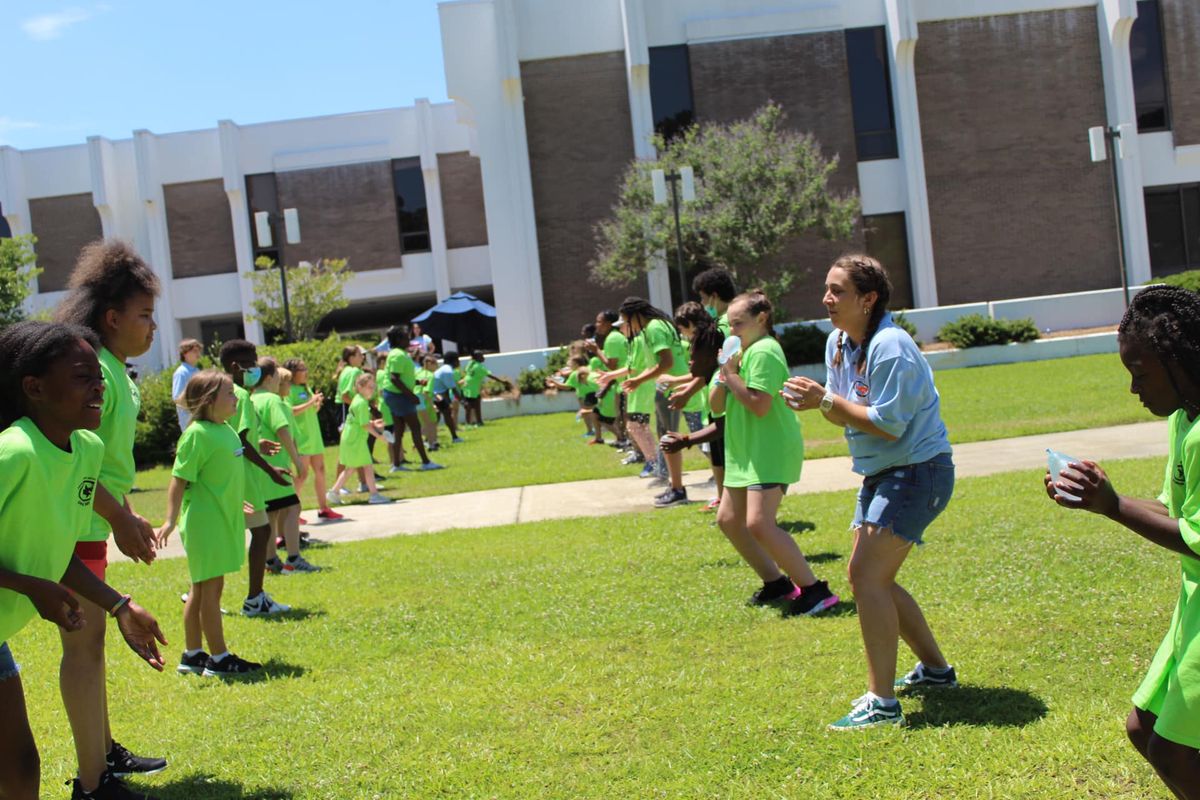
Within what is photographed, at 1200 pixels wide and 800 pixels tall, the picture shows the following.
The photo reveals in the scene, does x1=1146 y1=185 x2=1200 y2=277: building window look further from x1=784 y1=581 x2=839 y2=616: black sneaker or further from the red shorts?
the red shorts

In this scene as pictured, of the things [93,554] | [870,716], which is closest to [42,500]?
[93,554]

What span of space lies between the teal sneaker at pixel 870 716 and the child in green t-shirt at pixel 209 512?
3.33m

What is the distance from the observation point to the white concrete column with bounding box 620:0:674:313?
1284 inches

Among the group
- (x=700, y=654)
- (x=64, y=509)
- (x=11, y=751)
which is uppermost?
(x=64, y=509)

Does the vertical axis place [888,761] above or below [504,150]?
below

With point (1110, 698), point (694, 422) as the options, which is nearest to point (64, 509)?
point (1110, 698)

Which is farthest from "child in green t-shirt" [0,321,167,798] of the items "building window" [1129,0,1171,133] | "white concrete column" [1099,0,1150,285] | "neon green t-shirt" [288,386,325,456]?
"building window" [1129,0,1171,133]

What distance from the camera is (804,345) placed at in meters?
26.1

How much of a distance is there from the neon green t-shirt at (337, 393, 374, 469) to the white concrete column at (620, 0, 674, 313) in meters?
20.1

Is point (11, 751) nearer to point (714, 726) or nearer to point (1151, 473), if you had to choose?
point (714, 726)

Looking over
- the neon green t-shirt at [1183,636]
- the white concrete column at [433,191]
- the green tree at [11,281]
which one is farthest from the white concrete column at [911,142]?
the neon green t-shirt at [1183,636]

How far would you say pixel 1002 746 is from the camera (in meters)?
4.32

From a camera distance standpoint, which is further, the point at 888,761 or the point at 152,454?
the point at 152,454

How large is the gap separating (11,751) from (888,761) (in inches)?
121
